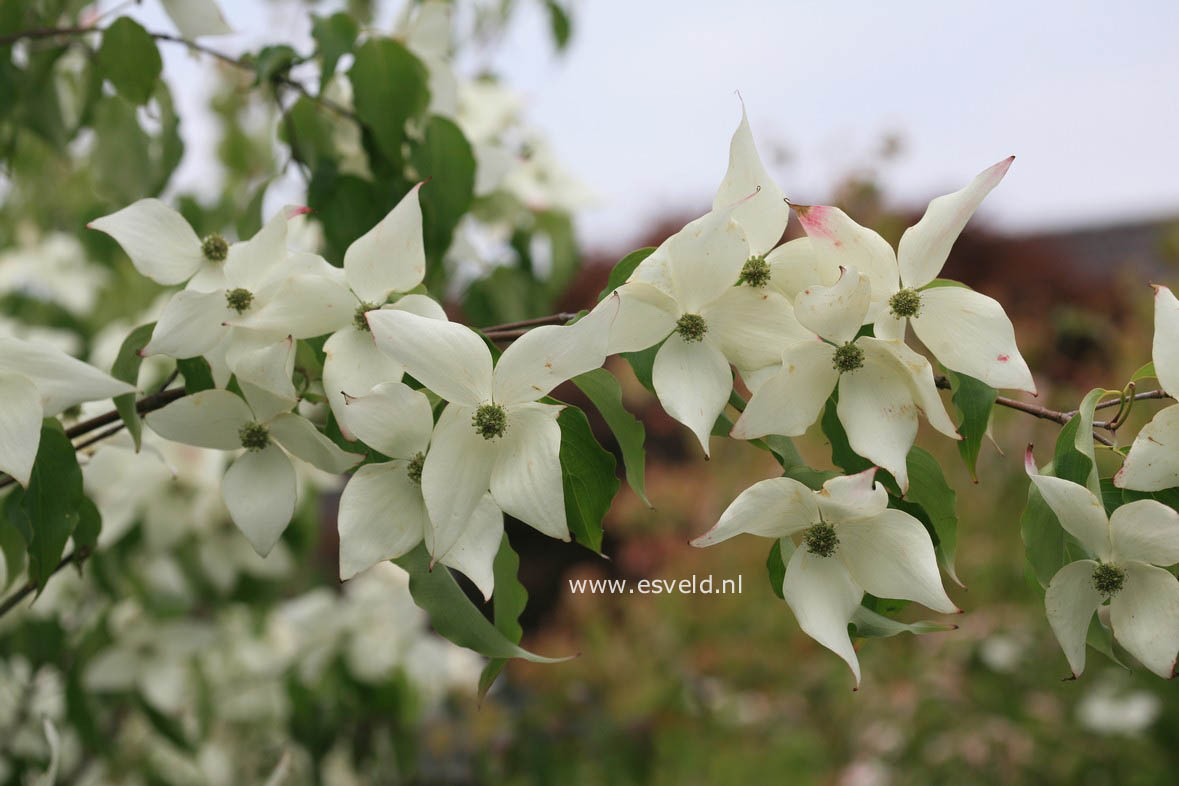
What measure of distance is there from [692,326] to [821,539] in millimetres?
118

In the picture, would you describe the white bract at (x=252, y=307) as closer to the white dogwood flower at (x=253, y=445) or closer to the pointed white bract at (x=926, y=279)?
the white dogwood flower at (x=253, y=445)

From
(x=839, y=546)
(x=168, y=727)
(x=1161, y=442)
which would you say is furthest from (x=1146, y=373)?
(x=168, y=727)

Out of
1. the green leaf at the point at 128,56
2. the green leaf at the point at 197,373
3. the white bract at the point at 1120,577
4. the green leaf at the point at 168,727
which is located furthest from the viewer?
the green leaf at the point at 168,727

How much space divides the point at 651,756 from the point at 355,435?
1.56m

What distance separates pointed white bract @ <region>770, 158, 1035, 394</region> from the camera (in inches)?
19.0

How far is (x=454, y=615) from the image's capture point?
491 millimetres

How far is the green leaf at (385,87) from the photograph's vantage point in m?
0.84

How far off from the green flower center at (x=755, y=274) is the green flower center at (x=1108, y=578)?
0.20m

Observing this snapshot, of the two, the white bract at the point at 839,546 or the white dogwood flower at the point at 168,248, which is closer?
the white bract at the point at 839,546

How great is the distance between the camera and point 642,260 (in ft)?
1.68

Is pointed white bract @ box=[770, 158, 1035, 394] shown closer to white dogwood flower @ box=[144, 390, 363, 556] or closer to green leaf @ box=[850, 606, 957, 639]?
green leaf @ box=[850, 606, 957, 639]

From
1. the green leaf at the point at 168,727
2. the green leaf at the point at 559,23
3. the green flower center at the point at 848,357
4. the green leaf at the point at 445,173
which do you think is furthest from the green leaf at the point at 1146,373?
the green leaf at the point at 168,727

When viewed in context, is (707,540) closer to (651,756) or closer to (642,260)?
(642,260)

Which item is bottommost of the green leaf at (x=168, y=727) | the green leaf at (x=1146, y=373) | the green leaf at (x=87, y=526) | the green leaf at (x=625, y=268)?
the green leaf at (x=168, y=727)
